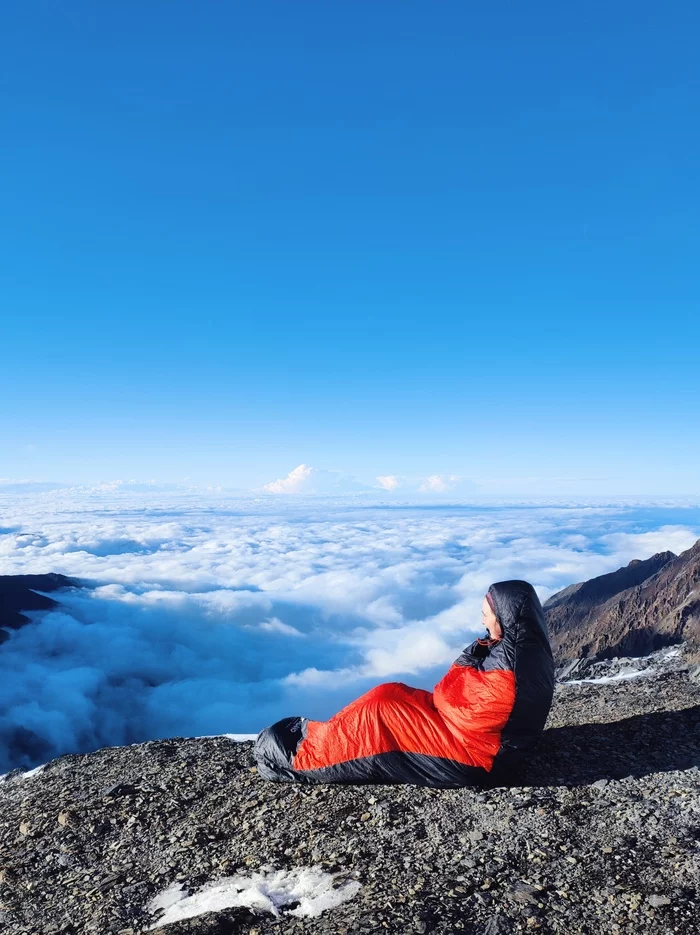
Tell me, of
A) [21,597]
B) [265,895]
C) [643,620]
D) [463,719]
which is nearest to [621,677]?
[463,719]

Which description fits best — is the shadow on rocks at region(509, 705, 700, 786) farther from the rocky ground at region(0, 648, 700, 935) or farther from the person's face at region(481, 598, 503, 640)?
the person's face at region(481, 598, 503, 640)

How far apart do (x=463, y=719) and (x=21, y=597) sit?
446 ft

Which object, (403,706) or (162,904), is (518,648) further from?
→ (162,904)

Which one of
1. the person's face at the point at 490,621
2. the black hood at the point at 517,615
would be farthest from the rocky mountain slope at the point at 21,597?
the black hood at the point at 517,615

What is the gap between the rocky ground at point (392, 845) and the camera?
4250 millimetres

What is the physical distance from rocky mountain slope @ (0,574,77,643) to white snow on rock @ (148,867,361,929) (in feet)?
400

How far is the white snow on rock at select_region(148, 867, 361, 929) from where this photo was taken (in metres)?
4.56

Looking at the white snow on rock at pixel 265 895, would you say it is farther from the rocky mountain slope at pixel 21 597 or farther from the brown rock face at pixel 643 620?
the rocky mountain slope at pixel 21 597

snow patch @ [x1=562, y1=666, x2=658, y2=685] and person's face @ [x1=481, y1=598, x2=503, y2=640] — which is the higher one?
person's face @ [x1=481, y1=598, x2=503, y2=640]

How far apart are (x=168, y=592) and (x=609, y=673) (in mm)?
176765

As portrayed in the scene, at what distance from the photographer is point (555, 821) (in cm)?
536

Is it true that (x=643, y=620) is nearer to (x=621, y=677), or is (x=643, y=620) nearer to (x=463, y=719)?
(x=621, y=677)

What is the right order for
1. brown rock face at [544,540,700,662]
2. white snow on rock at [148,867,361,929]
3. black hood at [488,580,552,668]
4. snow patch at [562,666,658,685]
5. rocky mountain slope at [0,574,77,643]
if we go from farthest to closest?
rocky mountain slope at [0,574,77,643], brown rock face at [544,540,700,662], snow patch at [562,666,658,685], black hood at [488,580,552,668], white snow on rock at [148,867,361,929]

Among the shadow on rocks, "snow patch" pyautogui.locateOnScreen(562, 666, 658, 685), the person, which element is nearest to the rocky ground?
the shadow on rocks
